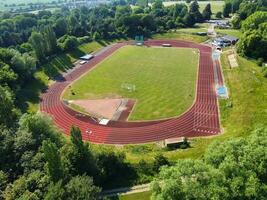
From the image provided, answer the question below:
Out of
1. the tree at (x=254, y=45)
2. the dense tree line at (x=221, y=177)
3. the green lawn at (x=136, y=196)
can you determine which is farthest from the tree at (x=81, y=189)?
the tree at (x=254, y=45)

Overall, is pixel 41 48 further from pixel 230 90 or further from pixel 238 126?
→ pixel 238 126

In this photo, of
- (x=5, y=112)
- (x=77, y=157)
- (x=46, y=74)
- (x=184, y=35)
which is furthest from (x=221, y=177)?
(x=184, y=35)

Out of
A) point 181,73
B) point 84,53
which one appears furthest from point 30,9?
point 181,73

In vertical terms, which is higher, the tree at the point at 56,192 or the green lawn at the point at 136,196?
the tree at the point at 56,192

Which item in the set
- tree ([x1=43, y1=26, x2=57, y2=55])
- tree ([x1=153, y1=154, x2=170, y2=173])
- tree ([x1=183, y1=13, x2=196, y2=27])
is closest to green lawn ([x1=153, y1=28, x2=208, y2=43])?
tree ([x1=183, y1=13, x2=196, y2=27])

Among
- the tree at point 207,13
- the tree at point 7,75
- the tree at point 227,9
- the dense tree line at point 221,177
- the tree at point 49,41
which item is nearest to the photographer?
the dense tree line at point 221,177

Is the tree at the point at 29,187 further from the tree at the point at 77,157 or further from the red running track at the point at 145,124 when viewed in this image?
the red running track at the point at 145,124

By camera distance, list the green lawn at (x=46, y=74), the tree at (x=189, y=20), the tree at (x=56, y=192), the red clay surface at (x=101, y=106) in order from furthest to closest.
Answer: the tree at (x=189, y=20) < the green lawn at (x=46, y=74) < the red clay surface at (x=101, y=106) < the tree at (x=56, y=192)

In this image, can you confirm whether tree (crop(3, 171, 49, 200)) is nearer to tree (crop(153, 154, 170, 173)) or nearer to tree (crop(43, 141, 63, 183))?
tree (crop(43, 141, 63, 183))
